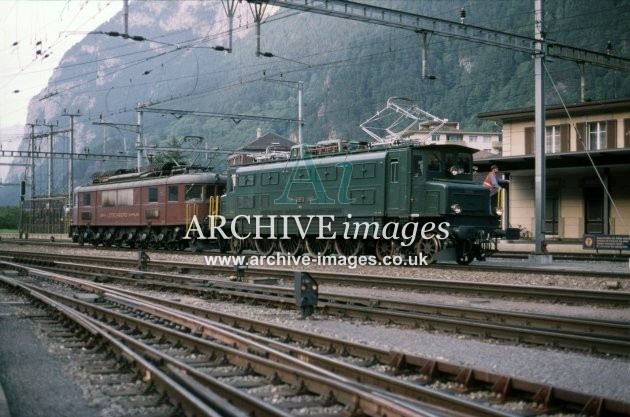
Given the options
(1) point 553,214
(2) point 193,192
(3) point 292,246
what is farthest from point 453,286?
(1) point 553,214

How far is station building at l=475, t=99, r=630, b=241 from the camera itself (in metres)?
30.8

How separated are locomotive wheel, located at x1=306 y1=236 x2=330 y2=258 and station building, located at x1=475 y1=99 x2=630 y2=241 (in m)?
11.3

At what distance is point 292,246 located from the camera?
24.4 metres

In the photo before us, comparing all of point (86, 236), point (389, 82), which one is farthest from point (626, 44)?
point (86, 236)

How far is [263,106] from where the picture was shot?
136625 millimetres

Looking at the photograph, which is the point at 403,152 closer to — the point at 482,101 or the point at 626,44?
the point at 626,44

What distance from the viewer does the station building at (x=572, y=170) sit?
30812mm

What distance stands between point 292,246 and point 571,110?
1704 cm

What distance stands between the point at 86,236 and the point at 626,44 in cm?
→ 6471

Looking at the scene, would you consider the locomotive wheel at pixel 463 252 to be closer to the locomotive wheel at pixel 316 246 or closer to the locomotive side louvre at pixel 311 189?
the locomotive side louvre at pixel 311 189

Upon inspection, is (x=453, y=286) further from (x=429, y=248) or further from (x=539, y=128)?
(x=539, y=128)

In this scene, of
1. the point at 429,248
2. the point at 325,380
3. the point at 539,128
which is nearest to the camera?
the point at 325,380

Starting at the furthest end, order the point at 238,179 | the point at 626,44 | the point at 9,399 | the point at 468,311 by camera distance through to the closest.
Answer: the point at 626,44 → the point at 238,179 → the point at 468,311 → the point at 9,399

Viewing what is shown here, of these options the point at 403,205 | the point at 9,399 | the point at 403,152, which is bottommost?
the point at 9,399
